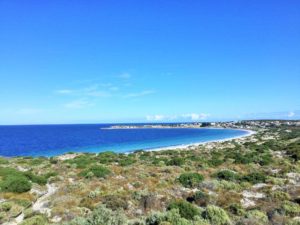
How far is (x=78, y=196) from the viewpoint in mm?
12844

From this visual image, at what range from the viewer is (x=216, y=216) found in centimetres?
934

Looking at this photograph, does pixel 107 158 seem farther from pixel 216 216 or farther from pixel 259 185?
pixel 216 216

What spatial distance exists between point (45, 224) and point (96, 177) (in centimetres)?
875

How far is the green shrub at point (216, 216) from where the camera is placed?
9.18 m

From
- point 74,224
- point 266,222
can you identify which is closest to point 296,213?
point 266,222

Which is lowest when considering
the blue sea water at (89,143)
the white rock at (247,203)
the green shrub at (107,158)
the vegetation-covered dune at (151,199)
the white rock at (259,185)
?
the blue sea water at (89,143)

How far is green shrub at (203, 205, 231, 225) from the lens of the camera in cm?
918

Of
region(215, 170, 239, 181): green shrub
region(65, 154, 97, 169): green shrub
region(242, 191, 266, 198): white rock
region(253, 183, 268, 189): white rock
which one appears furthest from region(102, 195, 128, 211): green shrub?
region(65, 154, 97, 169): green shrub

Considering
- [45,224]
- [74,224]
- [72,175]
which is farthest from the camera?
[72,175]

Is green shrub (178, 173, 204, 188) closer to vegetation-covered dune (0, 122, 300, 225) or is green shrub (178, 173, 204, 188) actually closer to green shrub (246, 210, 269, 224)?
vegetation-covered dune (0, 122, 300, 225)

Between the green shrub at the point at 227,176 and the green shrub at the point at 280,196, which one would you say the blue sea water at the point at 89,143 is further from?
the green shrub at the point at 280,196

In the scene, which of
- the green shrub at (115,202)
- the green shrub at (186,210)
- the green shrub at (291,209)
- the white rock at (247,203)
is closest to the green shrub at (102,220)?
the green shrub at (115,202)

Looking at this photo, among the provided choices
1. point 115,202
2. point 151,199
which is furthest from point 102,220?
point 151,199

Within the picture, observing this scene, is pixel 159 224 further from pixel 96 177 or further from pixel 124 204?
pixel 96 177
